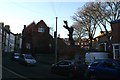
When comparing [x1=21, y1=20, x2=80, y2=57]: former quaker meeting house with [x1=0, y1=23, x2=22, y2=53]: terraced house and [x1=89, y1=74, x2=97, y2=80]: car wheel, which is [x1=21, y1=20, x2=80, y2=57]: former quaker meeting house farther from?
[x1=89, y1=74, x2=97, y2=80]: car wheel

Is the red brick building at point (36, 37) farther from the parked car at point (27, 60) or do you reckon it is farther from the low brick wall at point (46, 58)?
the parked car at point (27, 60)

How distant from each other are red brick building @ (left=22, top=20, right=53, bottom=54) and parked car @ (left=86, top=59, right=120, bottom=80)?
165ft

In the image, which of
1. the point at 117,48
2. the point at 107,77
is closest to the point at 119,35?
the point at 117,48

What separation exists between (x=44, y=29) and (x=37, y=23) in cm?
306

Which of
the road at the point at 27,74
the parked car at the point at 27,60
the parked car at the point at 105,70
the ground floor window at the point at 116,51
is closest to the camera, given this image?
the parked car at the point at 105,70

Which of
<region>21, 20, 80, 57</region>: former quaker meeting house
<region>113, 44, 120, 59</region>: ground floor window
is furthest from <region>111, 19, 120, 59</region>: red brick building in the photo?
<region>21, 20, 80, 57</region>: former quaker meeting house

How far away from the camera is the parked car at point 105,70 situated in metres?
19.8

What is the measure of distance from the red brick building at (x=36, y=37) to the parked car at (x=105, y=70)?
50349mm

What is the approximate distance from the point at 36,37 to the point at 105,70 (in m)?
60.7

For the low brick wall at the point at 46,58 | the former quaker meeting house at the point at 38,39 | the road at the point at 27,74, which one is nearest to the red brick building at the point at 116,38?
the road at the point at 27,74

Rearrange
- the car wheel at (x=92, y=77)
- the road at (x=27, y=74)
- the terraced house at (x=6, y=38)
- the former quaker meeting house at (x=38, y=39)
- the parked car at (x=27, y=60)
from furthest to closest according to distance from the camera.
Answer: the terraced house at (x=6, y=38), the former quaker meeting house at (x=38, y=39), the parked car at (x=27, y=60), the road at (x=27, y=74), the car wheel at (x=92, y=77)

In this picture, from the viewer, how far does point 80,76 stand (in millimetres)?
25891

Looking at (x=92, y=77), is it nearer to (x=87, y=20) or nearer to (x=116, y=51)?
(x=116, y=51)

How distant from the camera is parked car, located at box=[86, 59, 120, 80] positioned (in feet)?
65.0
